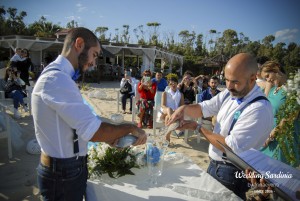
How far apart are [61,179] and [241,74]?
1.52 metres

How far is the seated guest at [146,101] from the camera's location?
7363 millimetres

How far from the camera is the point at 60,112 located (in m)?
1.40

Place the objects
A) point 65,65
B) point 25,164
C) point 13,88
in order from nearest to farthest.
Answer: point 65,65
point 25,164
point 13,88

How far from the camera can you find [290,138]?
101 inches

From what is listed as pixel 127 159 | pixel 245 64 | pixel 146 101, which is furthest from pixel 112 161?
pixel 146 101

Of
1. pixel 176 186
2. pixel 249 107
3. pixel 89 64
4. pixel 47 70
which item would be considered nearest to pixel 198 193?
pixel 176 186

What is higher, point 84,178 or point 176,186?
point 84,178

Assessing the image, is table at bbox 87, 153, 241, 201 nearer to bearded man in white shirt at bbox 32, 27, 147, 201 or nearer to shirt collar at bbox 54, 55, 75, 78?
bearded man in white shirt at bbox 32, 27, 147, 201

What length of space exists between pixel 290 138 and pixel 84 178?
85.6 inches

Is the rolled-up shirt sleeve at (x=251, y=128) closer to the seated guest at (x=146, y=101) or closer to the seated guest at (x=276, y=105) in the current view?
the seated guest at (x=276, y=105)

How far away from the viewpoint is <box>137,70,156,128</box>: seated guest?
736 cm

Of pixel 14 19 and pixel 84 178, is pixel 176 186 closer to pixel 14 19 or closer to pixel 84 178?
pixel 84 178

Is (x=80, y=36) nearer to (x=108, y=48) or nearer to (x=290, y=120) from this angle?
(x=290, y=120)

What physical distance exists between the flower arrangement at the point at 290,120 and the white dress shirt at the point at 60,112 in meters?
1.84
